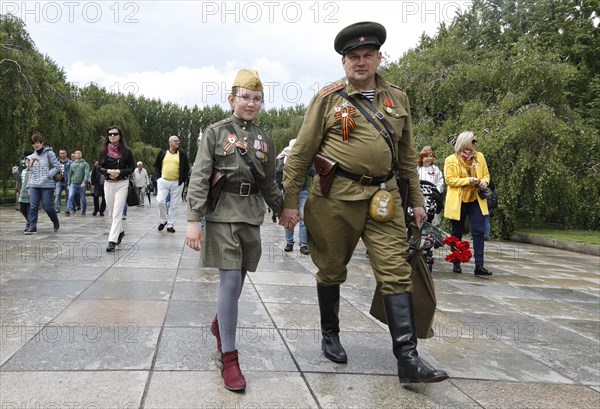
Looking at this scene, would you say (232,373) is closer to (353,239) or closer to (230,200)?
(230,200)

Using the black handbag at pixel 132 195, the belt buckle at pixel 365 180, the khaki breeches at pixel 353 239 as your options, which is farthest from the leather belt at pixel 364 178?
the black handbag at pixel 132 195

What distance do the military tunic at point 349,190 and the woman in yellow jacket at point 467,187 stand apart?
3955 mm

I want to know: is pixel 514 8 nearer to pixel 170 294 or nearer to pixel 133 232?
pixel 133 232

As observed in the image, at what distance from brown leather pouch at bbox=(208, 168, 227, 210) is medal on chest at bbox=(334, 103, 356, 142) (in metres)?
0.74

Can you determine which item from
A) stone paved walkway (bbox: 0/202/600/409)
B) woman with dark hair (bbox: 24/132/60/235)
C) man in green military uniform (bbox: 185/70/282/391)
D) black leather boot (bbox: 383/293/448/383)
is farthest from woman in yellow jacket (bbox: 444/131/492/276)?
woman with dark hair (bbox: 24/132/60/235)

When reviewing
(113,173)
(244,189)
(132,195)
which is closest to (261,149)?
(244,189)

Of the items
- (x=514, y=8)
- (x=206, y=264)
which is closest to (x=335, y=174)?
(x=206, y=264)

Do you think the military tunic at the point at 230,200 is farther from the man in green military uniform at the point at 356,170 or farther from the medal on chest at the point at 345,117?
the medal on chest at the point at 345,117

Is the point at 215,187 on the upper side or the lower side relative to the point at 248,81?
lower

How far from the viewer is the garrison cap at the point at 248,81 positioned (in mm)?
3117

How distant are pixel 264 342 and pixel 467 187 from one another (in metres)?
4.41

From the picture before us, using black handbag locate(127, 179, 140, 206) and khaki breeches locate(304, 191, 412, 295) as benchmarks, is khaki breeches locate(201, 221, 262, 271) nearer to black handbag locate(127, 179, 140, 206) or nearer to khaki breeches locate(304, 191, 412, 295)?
khaki breeches locate(304, 191, 412, 295)

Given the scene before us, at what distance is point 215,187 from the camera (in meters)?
3.02

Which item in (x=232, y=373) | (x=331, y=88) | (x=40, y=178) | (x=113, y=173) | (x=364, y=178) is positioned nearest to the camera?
(x=232, y=373)
